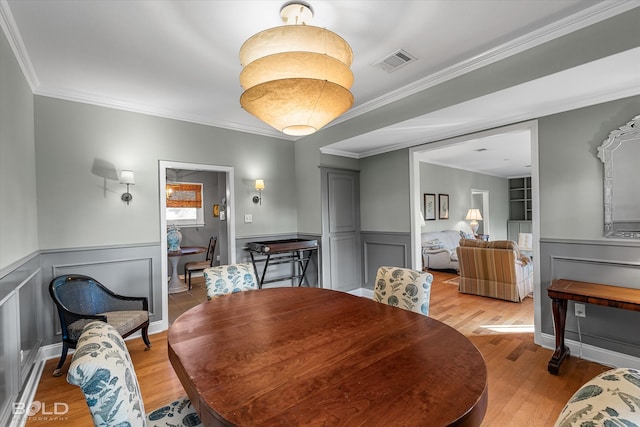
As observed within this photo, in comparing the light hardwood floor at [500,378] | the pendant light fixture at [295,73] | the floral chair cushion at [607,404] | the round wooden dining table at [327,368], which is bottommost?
the light hardwood floor at [500,378]

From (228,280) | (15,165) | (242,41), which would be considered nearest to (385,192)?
(228,280)

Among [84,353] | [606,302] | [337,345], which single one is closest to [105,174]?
[84,353]

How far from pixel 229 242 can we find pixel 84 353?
306cm

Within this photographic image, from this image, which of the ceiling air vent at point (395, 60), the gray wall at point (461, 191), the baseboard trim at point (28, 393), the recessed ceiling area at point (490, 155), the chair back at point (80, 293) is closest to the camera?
the baseboard trim at point (28, 393)

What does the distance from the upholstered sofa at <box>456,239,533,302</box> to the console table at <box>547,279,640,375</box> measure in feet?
5.20

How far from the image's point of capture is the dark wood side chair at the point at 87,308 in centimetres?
250

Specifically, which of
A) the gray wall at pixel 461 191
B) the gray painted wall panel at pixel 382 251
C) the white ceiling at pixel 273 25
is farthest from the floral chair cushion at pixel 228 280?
the gray wall at pixel 461 191

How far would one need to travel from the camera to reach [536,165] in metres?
2.83

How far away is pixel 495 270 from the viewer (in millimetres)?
4273

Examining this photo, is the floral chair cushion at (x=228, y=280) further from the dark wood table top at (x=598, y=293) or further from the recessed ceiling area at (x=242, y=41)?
the dark wood table top at (x=598, y=293)

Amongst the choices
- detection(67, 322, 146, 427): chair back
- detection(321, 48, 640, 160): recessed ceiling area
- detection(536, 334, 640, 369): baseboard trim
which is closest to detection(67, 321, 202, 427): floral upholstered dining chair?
detection(67, 322, 146, 427): chair back

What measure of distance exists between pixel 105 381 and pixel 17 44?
8.40 feet

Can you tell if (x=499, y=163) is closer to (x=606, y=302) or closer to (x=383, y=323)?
(x=606, y=302)

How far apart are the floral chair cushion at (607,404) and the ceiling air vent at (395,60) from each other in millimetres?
2281
